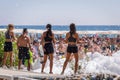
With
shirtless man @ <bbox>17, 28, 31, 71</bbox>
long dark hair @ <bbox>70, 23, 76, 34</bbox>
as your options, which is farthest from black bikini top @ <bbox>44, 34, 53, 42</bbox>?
shirtless man @ <bbox>17, 28, 31, 71</bbox>

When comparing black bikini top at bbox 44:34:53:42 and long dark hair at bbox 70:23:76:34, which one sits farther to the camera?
black bikini top at bbox 44:34:53:42

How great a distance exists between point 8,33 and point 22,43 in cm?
79

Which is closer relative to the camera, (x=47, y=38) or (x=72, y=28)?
(x=72, y=28)

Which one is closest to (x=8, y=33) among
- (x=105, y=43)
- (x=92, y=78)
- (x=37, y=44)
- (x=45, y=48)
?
(x=45, y=48)

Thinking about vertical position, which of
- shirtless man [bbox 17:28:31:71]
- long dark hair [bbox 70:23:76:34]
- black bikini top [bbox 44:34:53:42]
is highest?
long dark hair [bbox 70:23:76:34]

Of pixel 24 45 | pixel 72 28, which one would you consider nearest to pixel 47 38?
pixel 72 28

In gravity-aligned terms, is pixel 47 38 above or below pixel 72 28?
below

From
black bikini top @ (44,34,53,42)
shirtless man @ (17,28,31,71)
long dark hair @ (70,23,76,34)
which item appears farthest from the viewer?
shirtless man @ (17,28,31,71)

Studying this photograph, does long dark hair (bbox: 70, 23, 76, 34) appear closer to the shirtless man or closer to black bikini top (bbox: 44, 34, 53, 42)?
black bikini top (bbox: 44, 34, 53, 42)

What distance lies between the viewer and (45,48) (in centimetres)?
1343

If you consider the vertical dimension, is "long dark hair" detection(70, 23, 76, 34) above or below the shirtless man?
above

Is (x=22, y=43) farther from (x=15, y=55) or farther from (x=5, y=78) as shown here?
(x=5, y=78)

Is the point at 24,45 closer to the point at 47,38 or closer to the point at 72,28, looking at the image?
the point at 47,38

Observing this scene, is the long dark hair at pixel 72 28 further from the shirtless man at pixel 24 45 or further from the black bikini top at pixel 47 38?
the shirtless man at pixel 24 45
